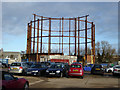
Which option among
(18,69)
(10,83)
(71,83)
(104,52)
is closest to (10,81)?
(10,83)

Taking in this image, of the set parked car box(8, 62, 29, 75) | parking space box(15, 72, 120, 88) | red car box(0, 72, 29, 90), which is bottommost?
parking space box(15, 72, 120, 88)

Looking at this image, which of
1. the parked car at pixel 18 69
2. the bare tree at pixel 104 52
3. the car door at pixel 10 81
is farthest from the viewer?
the bare tree at pixel 104 52

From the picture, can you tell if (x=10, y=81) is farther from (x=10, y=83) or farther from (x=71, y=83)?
(x=71, y=83)

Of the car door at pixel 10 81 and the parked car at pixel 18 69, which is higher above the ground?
the car door at pixel 10 81

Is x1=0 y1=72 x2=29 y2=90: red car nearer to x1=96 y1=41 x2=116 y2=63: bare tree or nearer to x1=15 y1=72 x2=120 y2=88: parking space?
x1=15 y1=72 x2=120 y2=88: parking space

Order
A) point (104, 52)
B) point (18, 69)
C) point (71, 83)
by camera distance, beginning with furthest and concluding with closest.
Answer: point (104, 52)
point (18, 69)
point (71, 83)

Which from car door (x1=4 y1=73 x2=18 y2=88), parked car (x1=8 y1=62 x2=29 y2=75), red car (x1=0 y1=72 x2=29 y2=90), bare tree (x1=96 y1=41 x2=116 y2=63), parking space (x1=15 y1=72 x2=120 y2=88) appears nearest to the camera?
red car (x1=0 y1=72 x2=29 y2=90)

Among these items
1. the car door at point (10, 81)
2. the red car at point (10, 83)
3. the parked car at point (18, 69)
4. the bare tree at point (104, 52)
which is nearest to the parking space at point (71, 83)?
the red car at point (10, 83)

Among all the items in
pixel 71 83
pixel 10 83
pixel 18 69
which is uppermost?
pixel 10 83

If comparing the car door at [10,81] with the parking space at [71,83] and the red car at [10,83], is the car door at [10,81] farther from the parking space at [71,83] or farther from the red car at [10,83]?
the parking space at [71,83]

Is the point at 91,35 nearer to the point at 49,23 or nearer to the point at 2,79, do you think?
the point at 49,23

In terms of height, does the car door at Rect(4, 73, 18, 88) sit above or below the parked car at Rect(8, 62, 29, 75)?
above

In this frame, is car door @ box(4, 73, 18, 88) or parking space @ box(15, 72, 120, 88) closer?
car door @ box(4, 73, 18, 88)

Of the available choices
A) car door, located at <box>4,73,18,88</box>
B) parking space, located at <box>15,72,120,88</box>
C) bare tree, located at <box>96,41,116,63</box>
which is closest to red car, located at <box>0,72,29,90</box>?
car door, located at <box>4,73,18,88</box>
